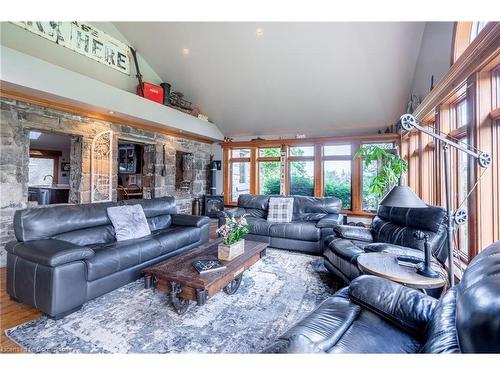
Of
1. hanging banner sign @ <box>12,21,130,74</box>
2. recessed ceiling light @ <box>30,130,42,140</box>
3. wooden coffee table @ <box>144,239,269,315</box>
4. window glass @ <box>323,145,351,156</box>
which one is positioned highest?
hanging banner sign @ <box>12,21,130,74</box>

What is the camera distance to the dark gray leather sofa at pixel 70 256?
78.5 inches

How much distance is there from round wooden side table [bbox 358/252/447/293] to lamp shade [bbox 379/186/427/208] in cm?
53

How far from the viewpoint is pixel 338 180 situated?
21.0 ft

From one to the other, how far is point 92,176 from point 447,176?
16.5ft

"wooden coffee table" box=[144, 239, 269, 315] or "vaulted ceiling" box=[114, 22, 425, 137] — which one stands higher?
"vaulted ceiling" box=[114, 22, 425, 137]

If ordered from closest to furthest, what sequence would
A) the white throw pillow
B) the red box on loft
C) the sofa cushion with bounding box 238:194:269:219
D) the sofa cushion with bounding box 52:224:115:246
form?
the sofa cushion with bounding box 52:224:115:246, the white throw pillow, the sofa cushion with bounding box 238:194:269:219, the red box on loft

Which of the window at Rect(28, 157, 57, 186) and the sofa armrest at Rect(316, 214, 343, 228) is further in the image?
the window at Rect(28, 157, 57, 186)

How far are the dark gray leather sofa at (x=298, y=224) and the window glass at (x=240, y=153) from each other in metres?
2.78

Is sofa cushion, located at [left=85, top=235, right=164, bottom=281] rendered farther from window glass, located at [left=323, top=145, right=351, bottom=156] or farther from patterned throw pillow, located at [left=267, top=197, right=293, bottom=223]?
window glass, located at [left=323, top=145, right=351, bottom=156]

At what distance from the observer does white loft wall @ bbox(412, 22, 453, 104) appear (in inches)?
114

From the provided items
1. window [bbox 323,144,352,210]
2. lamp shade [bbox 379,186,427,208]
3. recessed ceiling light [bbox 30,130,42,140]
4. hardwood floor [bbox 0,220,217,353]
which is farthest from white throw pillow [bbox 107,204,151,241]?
window [bbox 323,144,352,210]

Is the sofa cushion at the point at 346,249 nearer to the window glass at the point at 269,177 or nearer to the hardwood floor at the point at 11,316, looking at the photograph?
the hardwood floor at the point at 11,316
